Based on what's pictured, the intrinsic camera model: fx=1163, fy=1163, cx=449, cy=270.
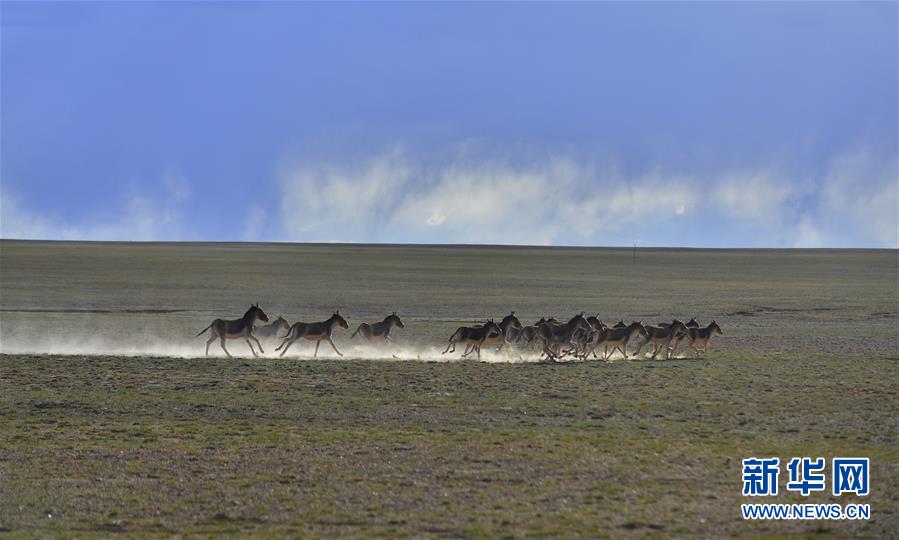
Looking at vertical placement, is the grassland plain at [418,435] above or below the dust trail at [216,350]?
below

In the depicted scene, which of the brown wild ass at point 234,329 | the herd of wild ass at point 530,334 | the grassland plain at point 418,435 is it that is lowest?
the grassland plain at point 418,435

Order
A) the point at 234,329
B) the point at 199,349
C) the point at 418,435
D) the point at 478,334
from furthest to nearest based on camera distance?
the point at 199,349
the point at 234,329
the point at 478,334
the point at 418,435

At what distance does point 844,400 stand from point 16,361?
19.0 meters

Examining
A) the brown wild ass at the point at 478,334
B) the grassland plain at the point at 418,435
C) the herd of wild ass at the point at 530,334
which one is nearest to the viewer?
the grassland plain at the point at 418,435

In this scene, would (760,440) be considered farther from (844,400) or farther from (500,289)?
(500,289)

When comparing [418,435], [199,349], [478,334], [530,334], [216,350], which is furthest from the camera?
[199,349]

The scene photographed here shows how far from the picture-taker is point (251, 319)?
30.2 m

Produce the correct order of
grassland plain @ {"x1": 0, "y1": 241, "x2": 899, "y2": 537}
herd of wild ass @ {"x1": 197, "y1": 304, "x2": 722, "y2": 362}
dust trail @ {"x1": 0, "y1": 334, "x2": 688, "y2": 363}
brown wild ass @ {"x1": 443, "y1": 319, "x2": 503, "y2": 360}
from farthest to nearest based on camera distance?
dust trail @ {"x1": 0, "y1": 334, "x2": 688, "y2": 363} → herd of wild ass @ {"x1": 197, "y1": 304, "x2": 722, "y2": 362} → brown wild ass @ {"x1": 443, "y1": 319, "x2": 503, "y2": 360} → grassland plain @ {"x1": 0, "y1": 241, "x2": 899, "y2": 537}

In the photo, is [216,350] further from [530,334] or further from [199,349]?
[530,334]

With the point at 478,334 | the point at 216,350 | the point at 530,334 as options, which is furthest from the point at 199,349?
the point at 530,334

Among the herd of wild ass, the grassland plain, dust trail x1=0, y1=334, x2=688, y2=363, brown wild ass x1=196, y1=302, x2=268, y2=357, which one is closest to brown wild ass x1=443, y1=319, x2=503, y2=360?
the herd of wild ass

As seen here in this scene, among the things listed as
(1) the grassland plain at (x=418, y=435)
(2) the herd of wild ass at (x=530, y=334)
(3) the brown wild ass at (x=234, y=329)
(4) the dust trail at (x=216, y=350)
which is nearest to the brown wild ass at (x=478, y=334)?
(2) the herd of wild ass at (x=530, y=334)

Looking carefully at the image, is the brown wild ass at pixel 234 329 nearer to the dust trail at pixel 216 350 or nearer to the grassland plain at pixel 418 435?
the dust trail at pixel 216 350

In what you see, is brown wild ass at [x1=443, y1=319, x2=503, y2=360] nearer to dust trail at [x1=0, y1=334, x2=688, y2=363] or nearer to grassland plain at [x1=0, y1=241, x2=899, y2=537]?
dust trail at [x1=0, y1=334, x2=688, y2=363]
